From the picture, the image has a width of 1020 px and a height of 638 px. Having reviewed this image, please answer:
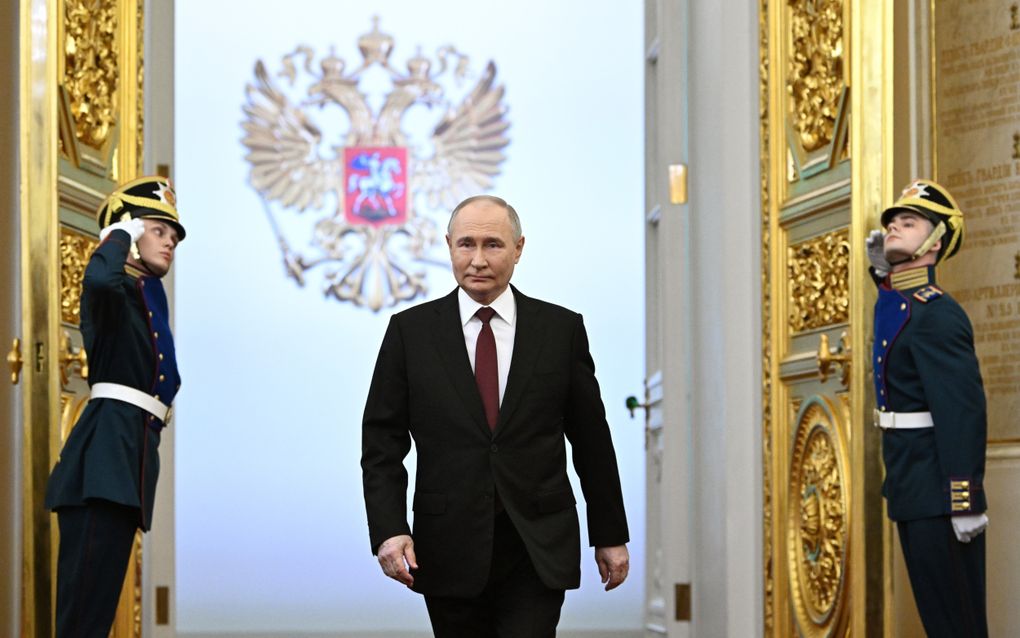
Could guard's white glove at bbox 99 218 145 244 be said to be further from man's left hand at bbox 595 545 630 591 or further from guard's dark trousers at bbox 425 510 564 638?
man's left hand at bbox 595 545 630 591

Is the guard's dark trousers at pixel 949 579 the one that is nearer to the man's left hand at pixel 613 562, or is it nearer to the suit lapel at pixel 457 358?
the man's left hand at pixel 613 562

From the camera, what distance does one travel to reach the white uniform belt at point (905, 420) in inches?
150

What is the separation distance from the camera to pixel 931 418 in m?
3.78

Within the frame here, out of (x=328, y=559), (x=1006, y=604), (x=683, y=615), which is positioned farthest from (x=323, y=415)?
(x=1006, y=604)

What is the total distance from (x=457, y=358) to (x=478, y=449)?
0.19 meters

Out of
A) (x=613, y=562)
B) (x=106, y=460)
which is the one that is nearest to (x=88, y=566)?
(x=106, y=460)

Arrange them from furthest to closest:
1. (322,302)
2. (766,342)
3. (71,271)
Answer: (322,302)
(766,342)
(71,271)

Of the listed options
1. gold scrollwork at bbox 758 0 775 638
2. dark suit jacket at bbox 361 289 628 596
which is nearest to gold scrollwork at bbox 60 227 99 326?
dark suit jacket at bbox 361 289 628 596

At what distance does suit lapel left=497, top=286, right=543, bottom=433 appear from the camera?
3168 mm

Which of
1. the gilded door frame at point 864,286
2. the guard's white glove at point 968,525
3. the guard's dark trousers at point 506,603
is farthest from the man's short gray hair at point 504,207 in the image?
the gilded door frame at point 864,286

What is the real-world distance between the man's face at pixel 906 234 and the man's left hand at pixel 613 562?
3.77 ft

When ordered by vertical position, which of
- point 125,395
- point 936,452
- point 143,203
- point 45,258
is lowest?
point 936,452

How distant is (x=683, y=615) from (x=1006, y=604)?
1353 mm

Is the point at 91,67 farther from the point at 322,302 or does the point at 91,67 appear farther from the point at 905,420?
the point at 322,302
